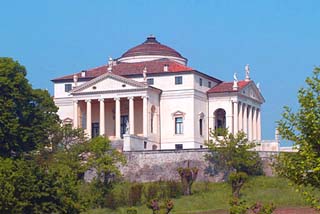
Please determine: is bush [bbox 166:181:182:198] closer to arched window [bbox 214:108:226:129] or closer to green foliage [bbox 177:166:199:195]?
green foliage [bbox 177:166:199:195]

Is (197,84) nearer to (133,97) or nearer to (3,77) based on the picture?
(133,97)

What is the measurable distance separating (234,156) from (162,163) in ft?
19.2

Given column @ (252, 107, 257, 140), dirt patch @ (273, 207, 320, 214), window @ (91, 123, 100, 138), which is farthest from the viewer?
column @ (252, 107, 257, 140)

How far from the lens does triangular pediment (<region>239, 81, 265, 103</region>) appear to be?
94.0m

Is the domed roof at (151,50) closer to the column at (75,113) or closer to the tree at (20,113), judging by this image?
the column at (75,113)

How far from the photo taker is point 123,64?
9600cm

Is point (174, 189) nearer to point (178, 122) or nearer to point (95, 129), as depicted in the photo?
point (178, 122)

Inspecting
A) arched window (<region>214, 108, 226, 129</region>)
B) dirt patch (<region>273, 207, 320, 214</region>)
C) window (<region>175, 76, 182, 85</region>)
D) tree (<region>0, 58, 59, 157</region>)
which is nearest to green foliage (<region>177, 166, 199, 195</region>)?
tree (<region>0, 58, 59, 157</region>)

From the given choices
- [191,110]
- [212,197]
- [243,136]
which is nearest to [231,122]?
[191,110]

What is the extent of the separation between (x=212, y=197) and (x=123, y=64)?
82.9ft

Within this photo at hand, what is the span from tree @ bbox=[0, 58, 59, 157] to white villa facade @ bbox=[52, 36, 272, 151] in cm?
955

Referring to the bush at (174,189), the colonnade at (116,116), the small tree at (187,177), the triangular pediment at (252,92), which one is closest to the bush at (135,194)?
the bush at (174,189)

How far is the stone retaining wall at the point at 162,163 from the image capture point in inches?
3198

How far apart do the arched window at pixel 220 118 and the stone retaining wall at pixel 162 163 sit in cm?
1178
